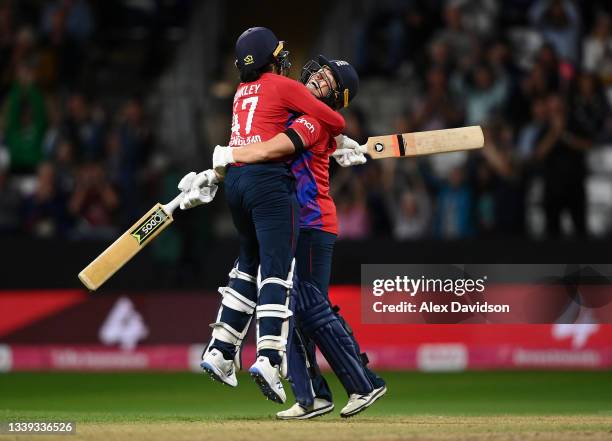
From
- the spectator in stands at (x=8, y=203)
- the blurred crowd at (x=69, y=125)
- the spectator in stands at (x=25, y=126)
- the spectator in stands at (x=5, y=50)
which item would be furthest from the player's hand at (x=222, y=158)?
the spectator in stands at (x=5, y=50)

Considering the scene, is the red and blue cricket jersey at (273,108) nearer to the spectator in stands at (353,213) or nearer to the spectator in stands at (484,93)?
the spectator in stands at (353,213)

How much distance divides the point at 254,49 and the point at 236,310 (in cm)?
136

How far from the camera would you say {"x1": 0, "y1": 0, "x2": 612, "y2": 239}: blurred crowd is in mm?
12750

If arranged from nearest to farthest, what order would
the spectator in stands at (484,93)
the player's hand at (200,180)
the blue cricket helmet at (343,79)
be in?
the player's hand at (200,180)
the blue cricket helmet at (343,79)
the spectator in stands at (484,93)

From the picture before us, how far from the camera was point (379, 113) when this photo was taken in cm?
1470

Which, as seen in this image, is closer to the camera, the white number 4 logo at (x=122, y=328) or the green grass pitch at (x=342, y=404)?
the green grass pitch at (x=342, y=404)

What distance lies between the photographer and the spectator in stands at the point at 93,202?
1350 cm

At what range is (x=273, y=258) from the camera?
7129mm

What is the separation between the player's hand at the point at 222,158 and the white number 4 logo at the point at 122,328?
18.5 feet

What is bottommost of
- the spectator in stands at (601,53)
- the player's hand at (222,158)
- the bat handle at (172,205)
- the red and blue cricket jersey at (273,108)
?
the bat handle at (172,205)

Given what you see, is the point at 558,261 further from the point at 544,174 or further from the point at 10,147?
the point at 10,147

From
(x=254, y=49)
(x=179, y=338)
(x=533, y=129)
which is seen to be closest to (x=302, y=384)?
(x=254, y=49)

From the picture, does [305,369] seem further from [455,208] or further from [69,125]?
[69,125]

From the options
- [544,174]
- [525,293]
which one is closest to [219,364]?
[525,293]
